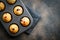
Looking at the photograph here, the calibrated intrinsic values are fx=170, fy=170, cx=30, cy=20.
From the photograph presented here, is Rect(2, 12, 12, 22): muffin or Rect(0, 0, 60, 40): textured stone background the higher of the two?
Rect(0, 0, 60, 40): textured stone background

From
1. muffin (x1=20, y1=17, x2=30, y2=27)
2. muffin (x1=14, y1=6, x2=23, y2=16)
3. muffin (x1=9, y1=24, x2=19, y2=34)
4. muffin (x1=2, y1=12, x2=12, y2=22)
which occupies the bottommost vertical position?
muffin (x1=9, y1=24, x2=19, y2=34)

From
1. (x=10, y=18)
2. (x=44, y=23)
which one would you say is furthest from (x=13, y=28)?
(x=44, y=23)

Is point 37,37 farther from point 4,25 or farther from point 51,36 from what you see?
point 4,25

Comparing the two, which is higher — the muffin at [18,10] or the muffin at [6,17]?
the muffin at [18,10]

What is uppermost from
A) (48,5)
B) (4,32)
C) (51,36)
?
(48,5)

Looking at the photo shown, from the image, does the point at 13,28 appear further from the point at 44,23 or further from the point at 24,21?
the point at 44,23

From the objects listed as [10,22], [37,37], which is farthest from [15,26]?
[37,37]

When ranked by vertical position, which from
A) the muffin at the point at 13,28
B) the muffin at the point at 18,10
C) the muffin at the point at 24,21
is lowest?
the muffin at the point at 13,28

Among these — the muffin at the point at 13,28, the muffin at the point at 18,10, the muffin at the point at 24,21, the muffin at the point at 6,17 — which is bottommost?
the muffin at the point at 13,28
